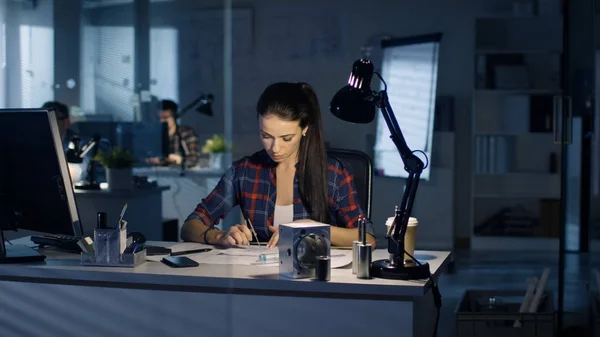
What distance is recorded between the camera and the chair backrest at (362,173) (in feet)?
9.89

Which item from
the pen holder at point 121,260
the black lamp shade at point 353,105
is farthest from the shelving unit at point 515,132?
the pen holder at point 121,260

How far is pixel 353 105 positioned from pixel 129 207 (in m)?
3.30

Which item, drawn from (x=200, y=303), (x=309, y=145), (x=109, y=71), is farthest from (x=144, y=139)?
(x=200, y=303)

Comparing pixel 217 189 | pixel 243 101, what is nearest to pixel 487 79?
pixel 243 101

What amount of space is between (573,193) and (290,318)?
2982mm

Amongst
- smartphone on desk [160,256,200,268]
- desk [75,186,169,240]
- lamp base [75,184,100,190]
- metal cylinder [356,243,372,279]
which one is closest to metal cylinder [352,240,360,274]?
metal cylinder [356,243,372,279]

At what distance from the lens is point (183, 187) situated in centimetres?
639

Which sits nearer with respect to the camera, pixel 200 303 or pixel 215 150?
pixel 200 303

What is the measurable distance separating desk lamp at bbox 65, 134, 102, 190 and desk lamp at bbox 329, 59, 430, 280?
9.76 ft

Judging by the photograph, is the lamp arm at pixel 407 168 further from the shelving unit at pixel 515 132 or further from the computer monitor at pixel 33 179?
the shelving unit at pixel 515 132

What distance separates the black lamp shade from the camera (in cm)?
218

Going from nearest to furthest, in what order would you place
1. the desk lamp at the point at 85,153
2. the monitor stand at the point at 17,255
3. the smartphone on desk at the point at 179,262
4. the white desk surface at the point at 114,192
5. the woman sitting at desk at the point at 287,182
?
the smartphone on desk at the point at 179,262 → the monitor stand at the point at 17,255 → the woman sitting at desk at the point at 287,182 → the desk lamp at the point at 85,153 → the white desk surface at the point at 114,192

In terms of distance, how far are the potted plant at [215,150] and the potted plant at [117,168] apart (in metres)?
1.28

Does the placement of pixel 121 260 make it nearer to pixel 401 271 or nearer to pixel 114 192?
pixel 401 271
